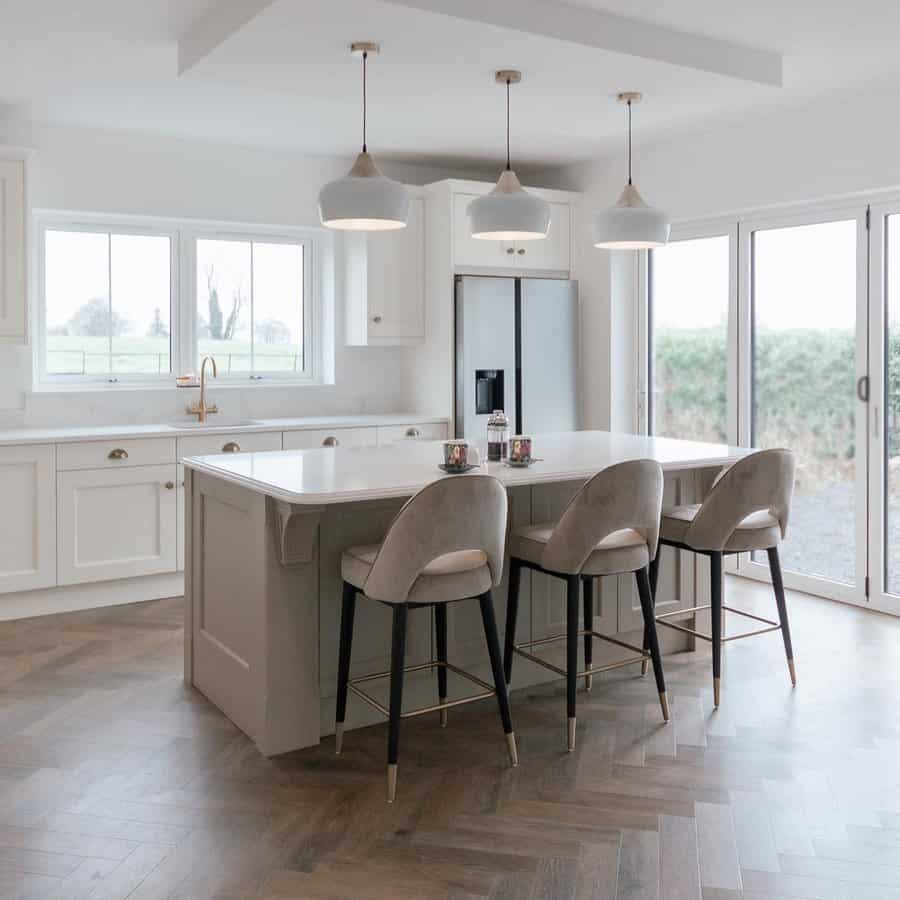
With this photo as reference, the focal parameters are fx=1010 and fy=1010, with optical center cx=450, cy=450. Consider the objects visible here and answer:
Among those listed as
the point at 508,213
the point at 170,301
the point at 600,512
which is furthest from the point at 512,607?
the point at 170,301

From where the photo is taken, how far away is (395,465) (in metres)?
3.58

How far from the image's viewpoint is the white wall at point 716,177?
15.6 ft

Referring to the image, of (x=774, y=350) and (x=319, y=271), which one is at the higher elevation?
(x=319, y=271)

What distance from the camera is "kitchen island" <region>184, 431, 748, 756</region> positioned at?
3.17 m

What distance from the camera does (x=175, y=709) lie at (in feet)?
11.8

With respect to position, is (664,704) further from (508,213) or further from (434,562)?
(508,213)

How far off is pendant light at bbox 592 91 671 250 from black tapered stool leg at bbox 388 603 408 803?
1.79 metres

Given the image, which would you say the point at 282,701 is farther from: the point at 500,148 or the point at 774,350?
the point at 500,148

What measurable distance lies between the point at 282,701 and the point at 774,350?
344 cm

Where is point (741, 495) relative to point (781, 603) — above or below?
above

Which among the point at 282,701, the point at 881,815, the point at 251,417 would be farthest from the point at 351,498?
the point at 251,417

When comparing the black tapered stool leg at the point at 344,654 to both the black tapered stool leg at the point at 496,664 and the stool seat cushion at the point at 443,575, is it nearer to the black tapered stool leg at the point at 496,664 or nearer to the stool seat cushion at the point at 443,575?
the stool seat cushion at the point at 443,575

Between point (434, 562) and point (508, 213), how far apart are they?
4.47ft

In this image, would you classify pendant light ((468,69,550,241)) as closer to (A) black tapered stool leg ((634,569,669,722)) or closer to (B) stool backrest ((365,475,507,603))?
(B) stool backrest ((365,475,507,603))
